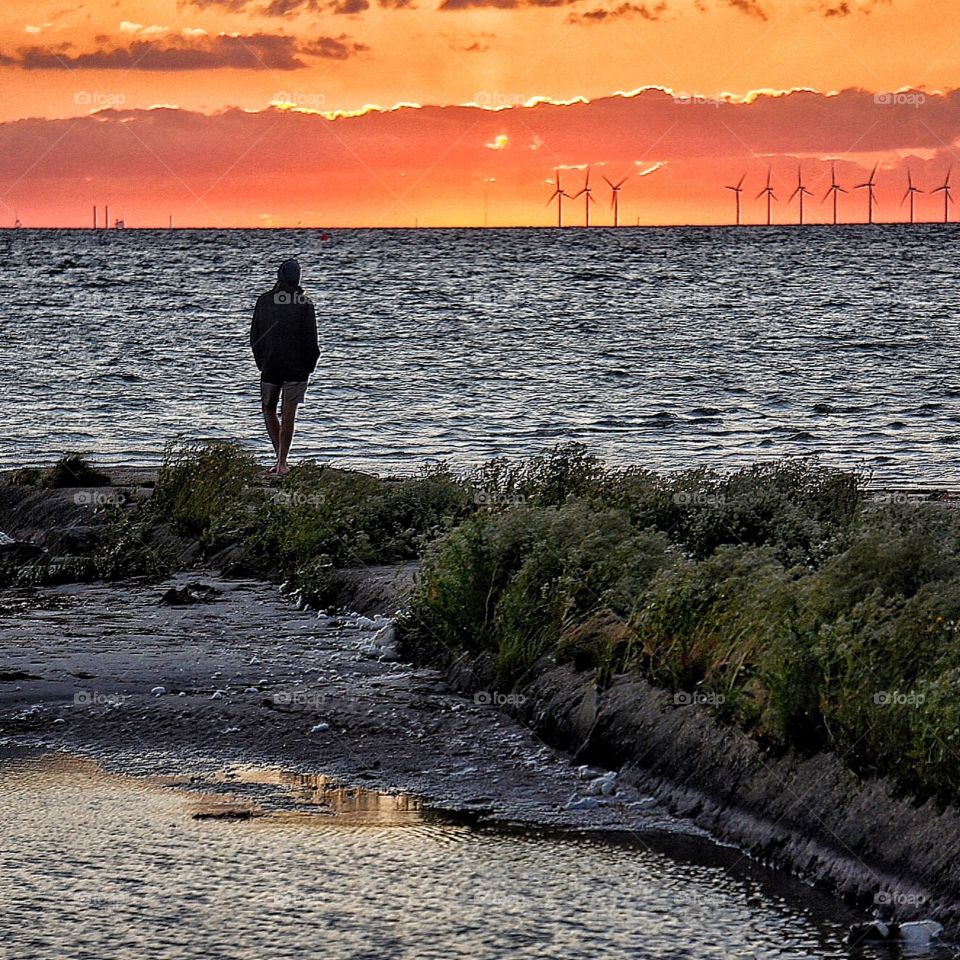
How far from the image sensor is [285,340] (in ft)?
56.9

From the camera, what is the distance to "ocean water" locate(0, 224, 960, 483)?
31688mm

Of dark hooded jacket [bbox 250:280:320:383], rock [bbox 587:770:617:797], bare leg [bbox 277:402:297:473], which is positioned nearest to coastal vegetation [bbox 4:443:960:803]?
bare leg [bbox 277:402:297:473]

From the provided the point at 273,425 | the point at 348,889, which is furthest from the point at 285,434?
the point at 348,889

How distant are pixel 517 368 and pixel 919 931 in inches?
1707

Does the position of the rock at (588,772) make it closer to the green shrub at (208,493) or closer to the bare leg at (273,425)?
the green shrub at (208,493)

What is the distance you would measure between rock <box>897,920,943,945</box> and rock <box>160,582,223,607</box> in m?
8.18

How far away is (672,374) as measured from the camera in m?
47.8

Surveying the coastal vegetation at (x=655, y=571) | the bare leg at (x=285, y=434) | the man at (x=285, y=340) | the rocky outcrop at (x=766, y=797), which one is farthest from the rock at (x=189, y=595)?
the rocky outcrop at (x=766, y=797)

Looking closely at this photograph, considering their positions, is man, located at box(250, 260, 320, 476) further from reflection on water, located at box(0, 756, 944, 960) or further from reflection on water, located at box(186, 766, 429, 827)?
reflection on water, located at box(0, 756, 944, 960)

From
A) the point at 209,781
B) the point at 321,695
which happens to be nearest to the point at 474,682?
the point at 321,695

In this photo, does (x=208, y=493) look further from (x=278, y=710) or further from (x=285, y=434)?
(x=278, y=710)

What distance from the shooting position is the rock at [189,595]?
1336 cm

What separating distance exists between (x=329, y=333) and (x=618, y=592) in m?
55.0

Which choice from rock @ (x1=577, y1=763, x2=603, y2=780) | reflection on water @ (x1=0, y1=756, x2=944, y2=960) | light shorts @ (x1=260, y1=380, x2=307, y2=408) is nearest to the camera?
reflection on water @ (x1=0, y1=756, x2=944, y2=960)
